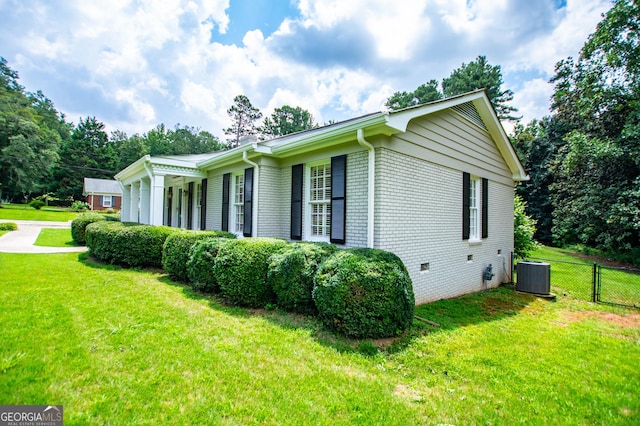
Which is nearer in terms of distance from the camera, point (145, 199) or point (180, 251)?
point (180, 251)

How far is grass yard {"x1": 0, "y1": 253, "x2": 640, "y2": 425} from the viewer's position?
100 inches

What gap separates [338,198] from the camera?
6.00 metres

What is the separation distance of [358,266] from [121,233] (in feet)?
24.6

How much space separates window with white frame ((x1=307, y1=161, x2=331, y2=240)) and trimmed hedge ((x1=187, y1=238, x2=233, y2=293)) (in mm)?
1935

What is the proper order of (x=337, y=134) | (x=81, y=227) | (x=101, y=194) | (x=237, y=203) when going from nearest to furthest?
(x=337, y=134), (x=237, y=203), (x=81, y=227), (x=101, y=194)

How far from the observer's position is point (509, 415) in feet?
8.54

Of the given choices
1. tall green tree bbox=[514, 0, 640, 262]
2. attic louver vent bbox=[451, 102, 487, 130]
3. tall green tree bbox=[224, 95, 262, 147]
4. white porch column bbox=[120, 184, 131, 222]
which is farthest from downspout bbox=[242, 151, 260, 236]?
tall green tree bbox=[224, 95, 262, 147]

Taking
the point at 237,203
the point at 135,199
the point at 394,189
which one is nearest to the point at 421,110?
the point at 394,189

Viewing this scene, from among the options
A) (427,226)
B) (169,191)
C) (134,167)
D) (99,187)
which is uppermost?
(99,187)

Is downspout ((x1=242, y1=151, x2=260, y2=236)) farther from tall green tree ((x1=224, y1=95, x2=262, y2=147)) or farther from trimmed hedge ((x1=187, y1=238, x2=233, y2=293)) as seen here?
tall green tree ((x1=224, y1=95, x2=262, y2=147))

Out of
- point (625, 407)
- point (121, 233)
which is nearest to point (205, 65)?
point (121, 233)

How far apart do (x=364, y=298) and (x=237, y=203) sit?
18.9 ft

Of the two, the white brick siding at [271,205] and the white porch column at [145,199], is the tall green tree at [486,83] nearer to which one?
the white brick siding at [271,205]

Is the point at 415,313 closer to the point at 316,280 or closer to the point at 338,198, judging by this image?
the point at 316,280
